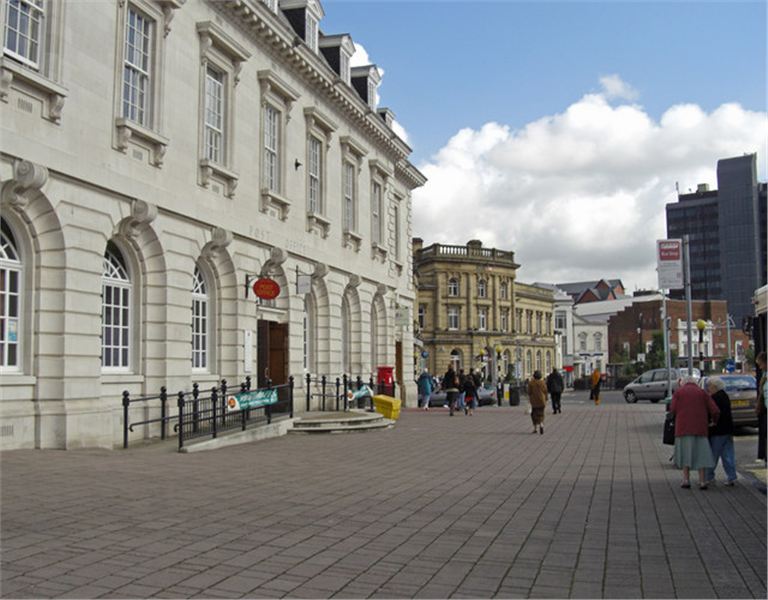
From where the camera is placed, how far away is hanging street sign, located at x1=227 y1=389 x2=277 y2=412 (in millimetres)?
17891

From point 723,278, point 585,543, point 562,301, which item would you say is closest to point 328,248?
point 585,543

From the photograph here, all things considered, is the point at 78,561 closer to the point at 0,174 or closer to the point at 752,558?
the point at 752,558

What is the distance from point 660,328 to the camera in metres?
105

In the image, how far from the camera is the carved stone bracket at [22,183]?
13664mm

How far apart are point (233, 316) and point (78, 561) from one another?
14942 mm

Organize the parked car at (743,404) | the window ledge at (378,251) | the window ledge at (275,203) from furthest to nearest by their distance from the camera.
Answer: the window ledge at (378,251) < the window ledge at (275,203) < the parked car at (743,404)

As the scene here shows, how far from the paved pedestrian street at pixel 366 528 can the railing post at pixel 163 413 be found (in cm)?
151

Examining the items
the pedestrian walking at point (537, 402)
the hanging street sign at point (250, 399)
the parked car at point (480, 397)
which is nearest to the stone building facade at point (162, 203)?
the hanging street sign at point (250, 399)

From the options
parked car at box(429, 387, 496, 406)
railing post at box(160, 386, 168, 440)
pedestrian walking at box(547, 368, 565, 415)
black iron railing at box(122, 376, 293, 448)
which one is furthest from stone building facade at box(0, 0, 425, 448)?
parked car at box(429, 387, 496, 406)

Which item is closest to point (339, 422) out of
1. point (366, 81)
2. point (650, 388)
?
point (366, 81)

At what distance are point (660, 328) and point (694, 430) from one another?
9809cm

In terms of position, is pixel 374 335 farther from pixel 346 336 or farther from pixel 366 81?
pixel 366 81

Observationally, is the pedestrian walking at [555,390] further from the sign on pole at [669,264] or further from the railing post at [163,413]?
the railing post at [163,413]

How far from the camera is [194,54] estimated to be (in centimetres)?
1972
